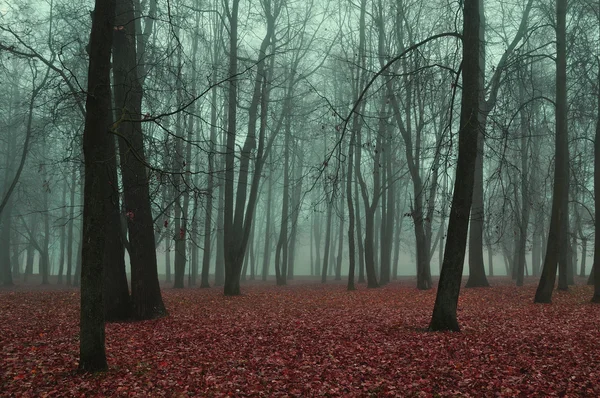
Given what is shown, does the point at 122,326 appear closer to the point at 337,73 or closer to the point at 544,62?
the point at 337,73

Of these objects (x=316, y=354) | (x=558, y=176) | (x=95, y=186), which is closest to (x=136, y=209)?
(x=95, y=186)

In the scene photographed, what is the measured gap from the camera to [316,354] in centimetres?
755

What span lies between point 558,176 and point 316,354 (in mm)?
9250

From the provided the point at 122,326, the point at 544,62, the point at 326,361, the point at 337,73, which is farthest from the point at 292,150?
the point at 326,361

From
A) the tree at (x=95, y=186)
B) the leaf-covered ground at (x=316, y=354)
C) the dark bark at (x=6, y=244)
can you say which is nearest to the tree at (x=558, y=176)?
the leaf-covered ground at (x=316, y=354)

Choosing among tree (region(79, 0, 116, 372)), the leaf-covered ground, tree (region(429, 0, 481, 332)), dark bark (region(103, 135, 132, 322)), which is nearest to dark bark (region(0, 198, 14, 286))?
the leaf-covered ground

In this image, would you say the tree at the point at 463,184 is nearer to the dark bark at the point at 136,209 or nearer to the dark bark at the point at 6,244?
the dark bark at the point at 136,209

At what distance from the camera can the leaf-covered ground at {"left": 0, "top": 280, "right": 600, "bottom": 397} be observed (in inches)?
232

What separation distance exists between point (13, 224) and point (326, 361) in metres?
32.0

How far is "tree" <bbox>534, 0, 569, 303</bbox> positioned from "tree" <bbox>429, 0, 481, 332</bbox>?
5165 millimetres

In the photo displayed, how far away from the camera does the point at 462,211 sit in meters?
8.91

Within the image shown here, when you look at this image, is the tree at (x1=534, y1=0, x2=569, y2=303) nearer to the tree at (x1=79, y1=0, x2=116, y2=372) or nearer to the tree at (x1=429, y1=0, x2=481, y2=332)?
the tree at (x1=429, y1=0, x2=481, y2=332)

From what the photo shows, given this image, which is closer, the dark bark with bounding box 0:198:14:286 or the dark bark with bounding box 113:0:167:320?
the dark bark with bounding box 113:0:167:320

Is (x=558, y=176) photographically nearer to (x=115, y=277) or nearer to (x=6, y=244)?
(x=115, y=277)
